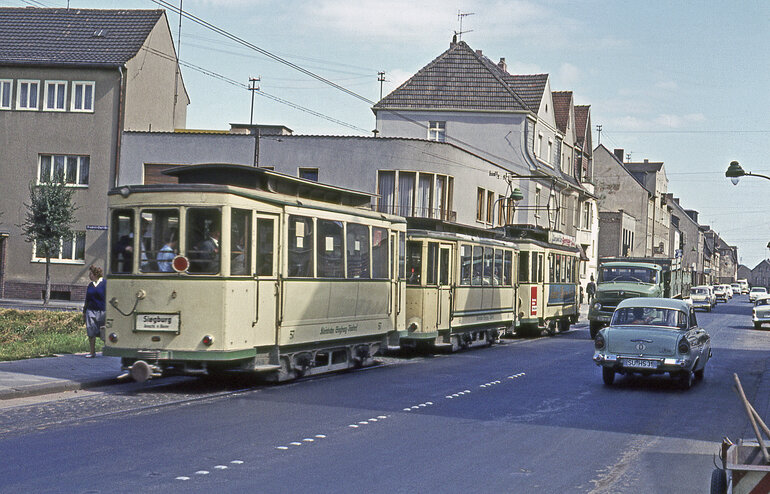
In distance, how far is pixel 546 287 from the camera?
3191cm

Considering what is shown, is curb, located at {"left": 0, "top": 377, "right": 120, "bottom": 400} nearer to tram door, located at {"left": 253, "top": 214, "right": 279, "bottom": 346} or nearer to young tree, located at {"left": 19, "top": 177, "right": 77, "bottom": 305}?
tram door, located at {"left": 253, "top": 214, "right": 279, "bottom": 346}

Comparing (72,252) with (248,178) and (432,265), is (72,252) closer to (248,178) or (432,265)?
(432,265)

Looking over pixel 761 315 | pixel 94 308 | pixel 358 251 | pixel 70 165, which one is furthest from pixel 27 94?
pixel 761 315

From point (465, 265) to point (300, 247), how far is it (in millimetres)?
8823

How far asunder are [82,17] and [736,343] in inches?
1241

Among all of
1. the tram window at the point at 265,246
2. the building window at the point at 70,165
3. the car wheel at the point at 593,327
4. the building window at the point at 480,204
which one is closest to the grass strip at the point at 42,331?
the tram window at the point at 265,246

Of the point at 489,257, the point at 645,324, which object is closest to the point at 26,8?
the point at 489,257

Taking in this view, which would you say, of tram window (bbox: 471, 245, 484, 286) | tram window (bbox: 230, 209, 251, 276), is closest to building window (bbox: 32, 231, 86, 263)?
tram window (bbox: 471, 245, 484, 286)

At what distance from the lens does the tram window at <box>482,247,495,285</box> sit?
25.7 m

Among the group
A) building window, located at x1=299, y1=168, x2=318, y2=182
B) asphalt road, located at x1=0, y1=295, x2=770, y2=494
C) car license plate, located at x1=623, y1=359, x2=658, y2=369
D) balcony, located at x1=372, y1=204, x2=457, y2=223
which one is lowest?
asphalt road, located at x1=0, y1=295, x2=770, y2=494

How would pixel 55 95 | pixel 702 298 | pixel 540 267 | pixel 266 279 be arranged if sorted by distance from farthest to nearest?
pixel 702 298 < pixel 55 95 < pixel 540 267 < pixel 266 279

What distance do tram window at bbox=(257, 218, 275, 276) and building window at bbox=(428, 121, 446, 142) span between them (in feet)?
124

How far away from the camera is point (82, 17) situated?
143 feet

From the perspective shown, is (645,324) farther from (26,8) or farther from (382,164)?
(26,8)
